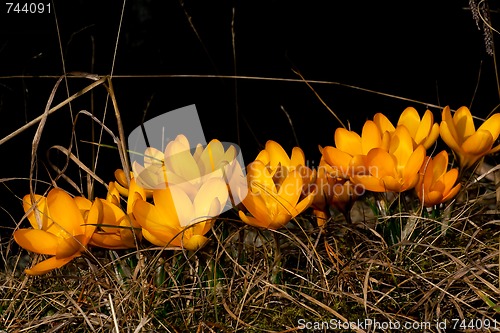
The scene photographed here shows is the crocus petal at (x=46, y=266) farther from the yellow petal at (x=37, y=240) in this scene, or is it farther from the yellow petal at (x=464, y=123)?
the yellow petal at (x=464, y=123)

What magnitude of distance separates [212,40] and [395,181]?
1.06 metres

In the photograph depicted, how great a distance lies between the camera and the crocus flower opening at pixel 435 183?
47.9 inches

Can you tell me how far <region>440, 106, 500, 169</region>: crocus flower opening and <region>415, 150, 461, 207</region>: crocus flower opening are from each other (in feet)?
0.16

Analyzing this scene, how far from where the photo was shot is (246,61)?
7.04 feet

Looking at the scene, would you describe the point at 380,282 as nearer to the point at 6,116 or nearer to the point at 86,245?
the point at 86,245

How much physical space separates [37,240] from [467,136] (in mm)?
681

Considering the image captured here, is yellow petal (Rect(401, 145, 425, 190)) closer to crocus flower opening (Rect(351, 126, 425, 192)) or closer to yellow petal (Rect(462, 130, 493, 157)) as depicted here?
crocus flower opening (Rect(351, 126, 425, 192))

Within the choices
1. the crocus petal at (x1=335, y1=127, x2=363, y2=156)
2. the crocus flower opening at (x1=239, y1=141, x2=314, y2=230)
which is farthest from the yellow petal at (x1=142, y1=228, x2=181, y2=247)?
the crocus petal at (x1=335, y1=127, x2=363, y2=156)

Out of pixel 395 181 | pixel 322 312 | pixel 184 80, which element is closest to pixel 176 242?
pixel 322 312

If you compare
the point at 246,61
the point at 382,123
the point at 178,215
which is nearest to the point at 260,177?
the point at 178,215

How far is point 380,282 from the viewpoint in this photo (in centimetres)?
113

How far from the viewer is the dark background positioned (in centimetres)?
206

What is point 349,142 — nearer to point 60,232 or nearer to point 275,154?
point 275,154
